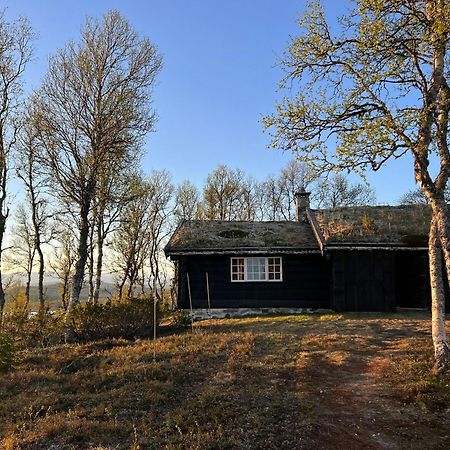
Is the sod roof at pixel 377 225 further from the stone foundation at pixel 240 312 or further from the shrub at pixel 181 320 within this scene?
the shrub at pixel 181 320

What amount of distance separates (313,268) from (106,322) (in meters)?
9.71

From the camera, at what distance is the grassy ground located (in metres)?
6.18

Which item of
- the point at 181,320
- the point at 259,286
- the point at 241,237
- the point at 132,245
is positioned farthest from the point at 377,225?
the point at 132,245

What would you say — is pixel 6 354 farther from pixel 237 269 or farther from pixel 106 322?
pixel 237 269

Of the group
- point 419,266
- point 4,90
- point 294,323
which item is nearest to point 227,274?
point 294,323

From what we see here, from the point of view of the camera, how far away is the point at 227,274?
19.2 metres

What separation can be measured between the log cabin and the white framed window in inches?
1.9

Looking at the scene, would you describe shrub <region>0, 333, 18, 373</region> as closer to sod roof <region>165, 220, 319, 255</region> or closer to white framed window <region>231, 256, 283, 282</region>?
sod roof <region>165, 220, 319, 255</region>

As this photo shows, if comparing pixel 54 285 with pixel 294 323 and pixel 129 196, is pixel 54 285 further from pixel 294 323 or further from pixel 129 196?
pixel 294 323

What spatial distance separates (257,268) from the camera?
1922cm

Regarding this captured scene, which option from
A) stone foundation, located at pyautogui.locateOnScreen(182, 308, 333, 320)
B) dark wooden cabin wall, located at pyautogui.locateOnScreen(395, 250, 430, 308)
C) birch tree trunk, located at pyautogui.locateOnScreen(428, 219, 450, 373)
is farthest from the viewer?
stone foundation, located at pyautogui.locateOnScreen(182, 308, 333, 320)

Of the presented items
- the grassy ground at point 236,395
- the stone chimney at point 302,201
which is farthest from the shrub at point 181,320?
the stone chimney at point 302,201

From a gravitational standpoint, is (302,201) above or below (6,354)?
above

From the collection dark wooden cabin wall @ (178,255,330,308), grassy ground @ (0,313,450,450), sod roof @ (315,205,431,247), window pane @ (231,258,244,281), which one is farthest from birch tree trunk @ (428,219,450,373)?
window pane @ (231,258,244,281)
